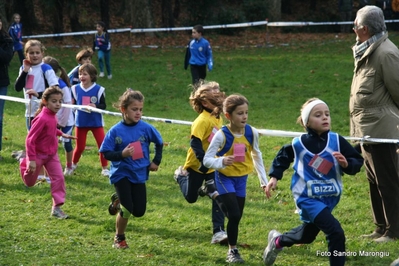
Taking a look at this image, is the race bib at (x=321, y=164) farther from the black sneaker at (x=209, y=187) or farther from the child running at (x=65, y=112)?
the child running at (x=65, y=112)

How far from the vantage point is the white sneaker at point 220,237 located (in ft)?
24.9

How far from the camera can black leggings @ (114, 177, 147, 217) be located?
728 cm

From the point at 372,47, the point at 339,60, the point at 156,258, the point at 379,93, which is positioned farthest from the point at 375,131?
the point at 339,60

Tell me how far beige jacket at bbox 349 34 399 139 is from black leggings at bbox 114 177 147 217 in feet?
7.89

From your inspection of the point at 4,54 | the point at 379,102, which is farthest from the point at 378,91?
the point at 4,54

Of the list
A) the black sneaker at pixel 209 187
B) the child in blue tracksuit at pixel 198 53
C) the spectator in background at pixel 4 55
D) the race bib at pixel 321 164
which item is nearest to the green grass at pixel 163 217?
the black sneaker at pixel 209 187

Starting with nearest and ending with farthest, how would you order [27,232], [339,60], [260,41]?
[27,232] → [339,60] → [260,41]

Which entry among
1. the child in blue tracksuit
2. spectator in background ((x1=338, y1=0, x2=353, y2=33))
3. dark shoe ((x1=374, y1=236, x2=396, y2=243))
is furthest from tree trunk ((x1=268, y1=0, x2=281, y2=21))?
dark shoe ((x1=374, y1=236, x2=396, y2=243))

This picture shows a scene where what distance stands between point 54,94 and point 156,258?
253cm

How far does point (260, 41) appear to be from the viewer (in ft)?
109

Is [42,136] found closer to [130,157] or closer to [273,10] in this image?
[130,157]

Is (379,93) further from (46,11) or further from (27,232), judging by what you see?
(46,11)

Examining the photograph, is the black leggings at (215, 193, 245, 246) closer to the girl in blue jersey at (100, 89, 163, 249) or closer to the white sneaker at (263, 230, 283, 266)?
the white sneaker at (263, 230, 283, 266)

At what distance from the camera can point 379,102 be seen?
7.42 m
